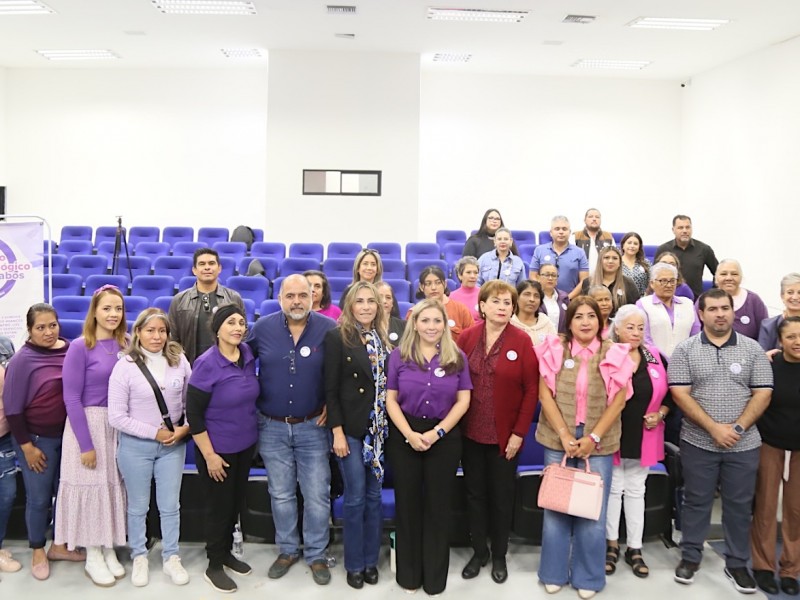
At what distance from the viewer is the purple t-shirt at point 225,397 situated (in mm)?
3084

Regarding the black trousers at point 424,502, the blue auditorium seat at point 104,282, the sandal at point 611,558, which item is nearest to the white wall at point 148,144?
the blue auditorium seat at point 104,282

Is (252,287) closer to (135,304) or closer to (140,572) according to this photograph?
(135,304)

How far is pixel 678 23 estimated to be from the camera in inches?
326

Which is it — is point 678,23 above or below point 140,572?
above

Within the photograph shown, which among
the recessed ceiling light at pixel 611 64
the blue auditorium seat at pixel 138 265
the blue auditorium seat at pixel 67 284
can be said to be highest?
the recessed ceiling light at pixel 611 64

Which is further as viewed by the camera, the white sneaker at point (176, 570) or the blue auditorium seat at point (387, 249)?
the blue auditorium seat at point (387, 249)

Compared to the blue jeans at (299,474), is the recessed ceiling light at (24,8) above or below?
above

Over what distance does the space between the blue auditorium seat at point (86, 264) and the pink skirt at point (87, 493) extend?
4.65 meters

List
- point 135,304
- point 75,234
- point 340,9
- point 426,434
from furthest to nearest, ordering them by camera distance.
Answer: point 75,234 < point 340,9 < point 135,304 < point 426,434

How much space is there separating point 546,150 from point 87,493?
32.8ft

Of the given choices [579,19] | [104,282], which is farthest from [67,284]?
[579,19]

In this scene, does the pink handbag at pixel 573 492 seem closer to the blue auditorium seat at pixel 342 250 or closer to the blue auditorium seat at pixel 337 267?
the blue auditorium seat at pixel 337 267

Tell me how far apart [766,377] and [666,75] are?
30.7ft

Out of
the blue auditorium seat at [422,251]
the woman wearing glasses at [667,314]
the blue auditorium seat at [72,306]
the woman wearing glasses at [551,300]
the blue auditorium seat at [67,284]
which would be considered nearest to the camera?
the woman wearing glasses at [667,314]
